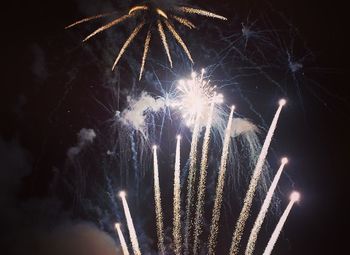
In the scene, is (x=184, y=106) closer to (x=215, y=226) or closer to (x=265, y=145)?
(x=265, y=145)

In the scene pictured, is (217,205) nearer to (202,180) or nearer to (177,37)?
(202,180)

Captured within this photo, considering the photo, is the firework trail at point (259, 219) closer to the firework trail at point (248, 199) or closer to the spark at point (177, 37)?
the firework trail at point (248, 199)

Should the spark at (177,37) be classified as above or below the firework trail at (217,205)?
above

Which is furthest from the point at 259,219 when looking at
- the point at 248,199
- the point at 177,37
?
the point at 177,37

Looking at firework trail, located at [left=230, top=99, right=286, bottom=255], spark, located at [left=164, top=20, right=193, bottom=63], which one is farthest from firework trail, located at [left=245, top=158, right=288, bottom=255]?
spark, located at [left=164, top=20, right=193, bottom=63]

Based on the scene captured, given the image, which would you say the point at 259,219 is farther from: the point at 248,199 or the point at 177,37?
the point at 177,37

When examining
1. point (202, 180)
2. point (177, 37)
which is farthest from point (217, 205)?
point (177, 37)

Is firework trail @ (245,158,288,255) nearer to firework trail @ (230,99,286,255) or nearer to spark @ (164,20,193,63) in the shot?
firework trail @ (230,99,286,255)

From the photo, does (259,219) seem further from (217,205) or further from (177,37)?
(177,37)

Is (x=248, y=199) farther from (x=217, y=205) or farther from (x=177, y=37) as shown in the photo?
(x=177, y=37)

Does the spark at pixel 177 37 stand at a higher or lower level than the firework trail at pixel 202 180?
higher

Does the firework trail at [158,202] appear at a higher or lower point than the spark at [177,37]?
lower

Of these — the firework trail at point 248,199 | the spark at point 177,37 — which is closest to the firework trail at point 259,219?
the firework trail at point 248,199

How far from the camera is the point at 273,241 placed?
2358 cm
